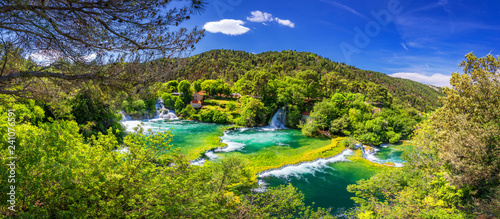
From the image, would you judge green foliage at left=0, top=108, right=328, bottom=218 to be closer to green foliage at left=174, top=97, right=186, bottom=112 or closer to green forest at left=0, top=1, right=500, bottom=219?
green forest at left=0, top=1, right=500, bottom=219

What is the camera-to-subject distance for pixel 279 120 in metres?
37.2

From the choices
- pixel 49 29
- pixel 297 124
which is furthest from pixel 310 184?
pixel 297 124

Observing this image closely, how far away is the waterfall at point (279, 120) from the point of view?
36375mm

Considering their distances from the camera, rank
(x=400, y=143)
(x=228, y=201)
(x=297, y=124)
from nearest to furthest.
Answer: (x=228, y=201)
(x=400, y=143)
(x=297, y=124)

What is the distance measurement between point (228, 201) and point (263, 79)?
111ft

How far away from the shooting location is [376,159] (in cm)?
2147

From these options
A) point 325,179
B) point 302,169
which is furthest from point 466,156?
point 302,169

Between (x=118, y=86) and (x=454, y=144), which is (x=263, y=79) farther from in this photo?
(x=118, y=86)

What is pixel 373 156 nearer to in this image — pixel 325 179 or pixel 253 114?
pixel 325 179

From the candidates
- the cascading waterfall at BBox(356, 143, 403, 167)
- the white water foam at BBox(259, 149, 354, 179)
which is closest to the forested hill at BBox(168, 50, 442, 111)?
the white water foam at BBox(259, 149, 354, 179)

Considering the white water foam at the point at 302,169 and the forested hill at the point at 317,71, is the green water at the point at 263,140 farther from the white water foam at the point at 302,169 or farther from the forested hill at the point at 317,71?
the forested hill at the point at 317,71

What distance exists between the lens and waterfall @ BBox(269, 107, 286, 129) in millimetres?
36375

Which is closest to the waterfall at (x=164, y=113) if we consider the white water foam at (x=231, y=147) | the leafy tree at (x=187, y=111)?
the leafy tree at (x=187, y=111)

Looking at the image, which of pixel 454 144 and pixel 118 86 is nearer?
pixel 118 86
